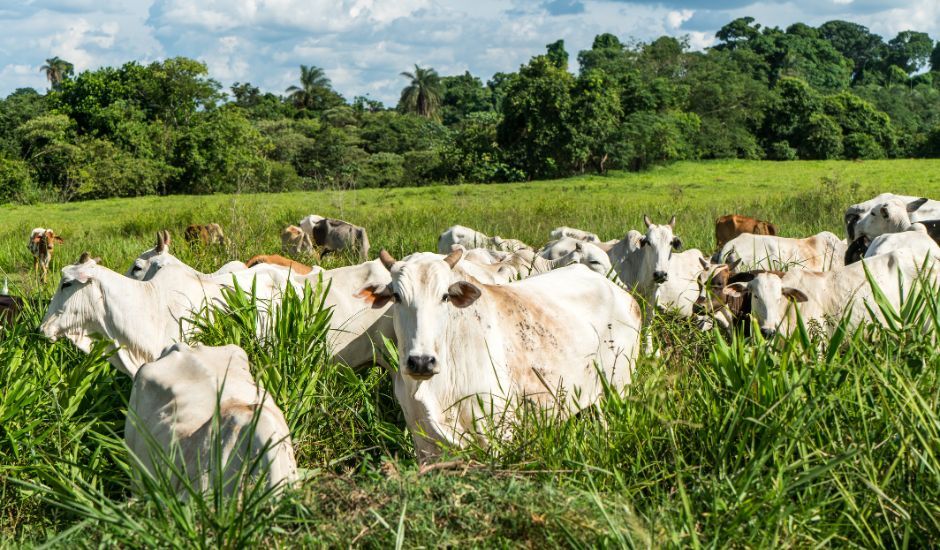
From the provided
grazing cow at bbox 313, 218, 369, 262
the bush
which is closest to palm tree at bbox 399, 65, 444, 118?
the bush

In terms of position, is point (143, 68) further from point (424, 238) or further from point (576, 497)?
point (576, 497)

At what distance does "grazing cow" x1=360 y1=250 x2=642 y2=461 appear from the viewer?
4.69 meters

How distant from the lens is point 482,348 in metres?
5.09

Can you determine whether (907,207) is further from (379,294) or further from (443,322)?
(379,294)

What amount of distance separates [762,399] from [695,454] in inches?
14.3

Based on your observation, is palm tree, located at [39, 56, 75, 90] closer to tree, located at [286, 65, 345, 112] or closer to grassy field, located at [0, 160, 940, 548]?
tree, located at [286, 65, 345, 112]

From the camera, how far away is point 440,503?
124 inches

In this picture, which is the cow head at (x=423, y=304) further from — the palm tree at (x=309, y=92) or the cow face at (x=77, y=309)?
the palm tree at (x=309, y=92)

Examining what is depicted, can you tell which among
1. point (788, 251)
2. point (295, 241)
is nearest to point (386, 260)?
point (788, 251)

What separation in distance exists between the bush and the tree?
26032mm

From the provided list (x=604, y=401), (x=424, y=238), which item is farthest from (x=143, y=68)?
(x=604, y=401)

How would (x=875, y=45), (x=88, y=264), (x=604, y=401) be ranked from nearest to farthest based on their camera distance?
1. (x=604, y=401)
2. (x=88, y=264)
3. (x=875, y=45)

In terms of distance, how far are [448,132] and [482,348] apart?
2198 inches

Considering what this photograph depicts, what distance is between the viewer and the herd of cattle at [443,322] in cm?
443
